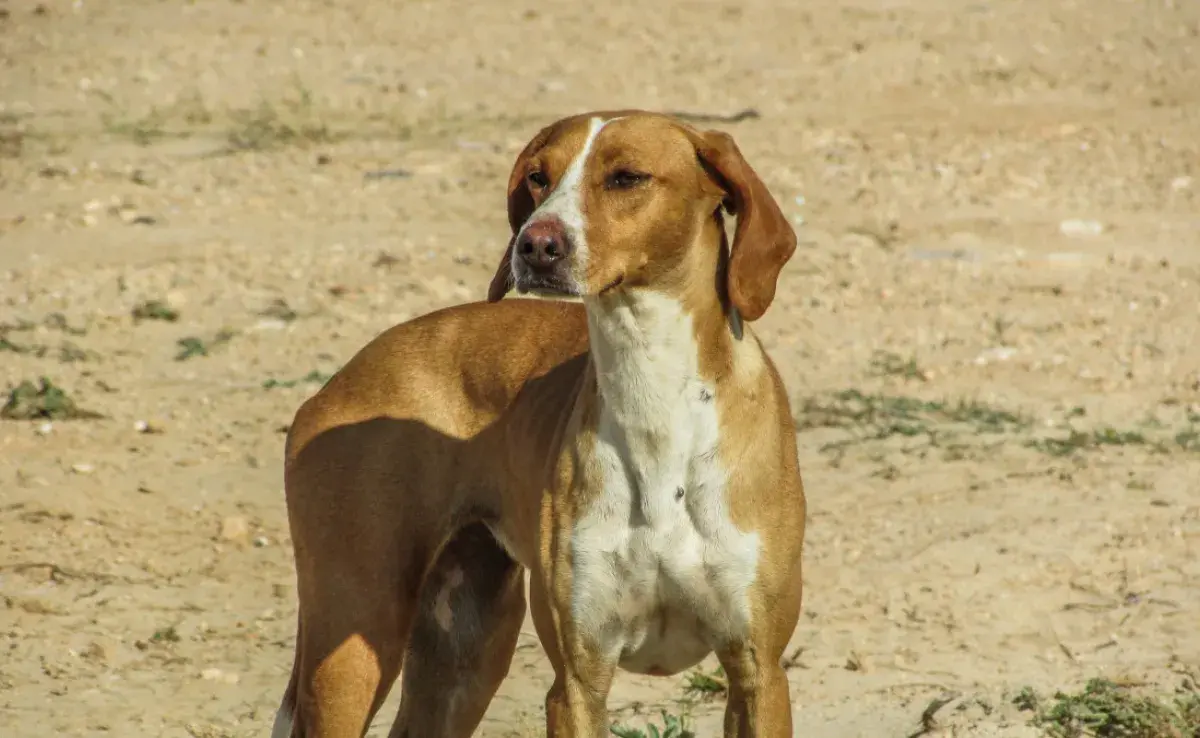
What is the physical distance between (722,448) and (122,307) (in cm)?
591

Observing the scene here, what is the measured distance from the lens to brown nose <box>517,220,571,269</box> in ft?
14.0

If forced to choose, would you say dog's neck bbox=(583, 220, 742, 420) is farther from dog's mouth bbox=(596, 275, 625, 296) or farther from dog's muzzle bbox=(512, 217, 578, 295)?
dog's muzzle bbox=(512, 217, 578, 295)

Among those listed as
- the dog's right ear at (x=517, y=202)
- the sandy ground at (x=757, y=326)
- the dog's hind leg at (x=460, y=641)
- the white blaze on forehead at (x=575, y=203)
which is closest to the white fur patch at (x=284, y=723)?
the dog's hind leg at (x=460, y=641)

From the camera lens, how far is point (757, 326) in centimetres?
934

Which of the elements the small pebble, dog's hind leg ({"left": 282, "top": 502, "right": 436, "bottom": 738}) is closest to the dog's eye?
dog's hind leg ({"left": 282, "top": 502, "right": 436, "bottom": 738})

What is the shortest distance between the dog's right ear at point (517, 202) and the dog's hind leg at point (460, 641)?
36.4 inches

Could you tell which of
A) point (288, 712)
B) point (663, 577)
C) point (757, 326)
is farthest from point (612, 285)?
point (757, 326)

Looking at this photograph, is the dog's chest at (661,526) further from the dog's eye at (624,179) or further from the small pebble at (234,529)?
the small pebble at (234,529)

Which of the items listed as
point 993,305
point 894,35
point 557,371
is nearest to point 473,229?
point 993,305

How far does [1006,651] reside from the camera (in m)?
6.22

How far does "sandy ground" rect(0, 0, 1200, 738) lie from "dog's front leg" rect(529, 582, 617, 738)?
1.38 m

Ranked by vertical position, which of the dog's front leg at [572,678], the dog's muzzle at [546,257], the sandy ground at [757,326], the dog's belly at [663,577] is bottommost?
the sandy ground at [757,326]

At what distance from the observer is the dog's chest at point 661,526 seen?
179 inches

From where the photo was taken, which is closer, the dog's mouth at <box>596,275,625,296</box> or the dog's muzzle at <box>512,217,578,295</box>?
the dog's muzzle at <box>512,217,578,295</box>
